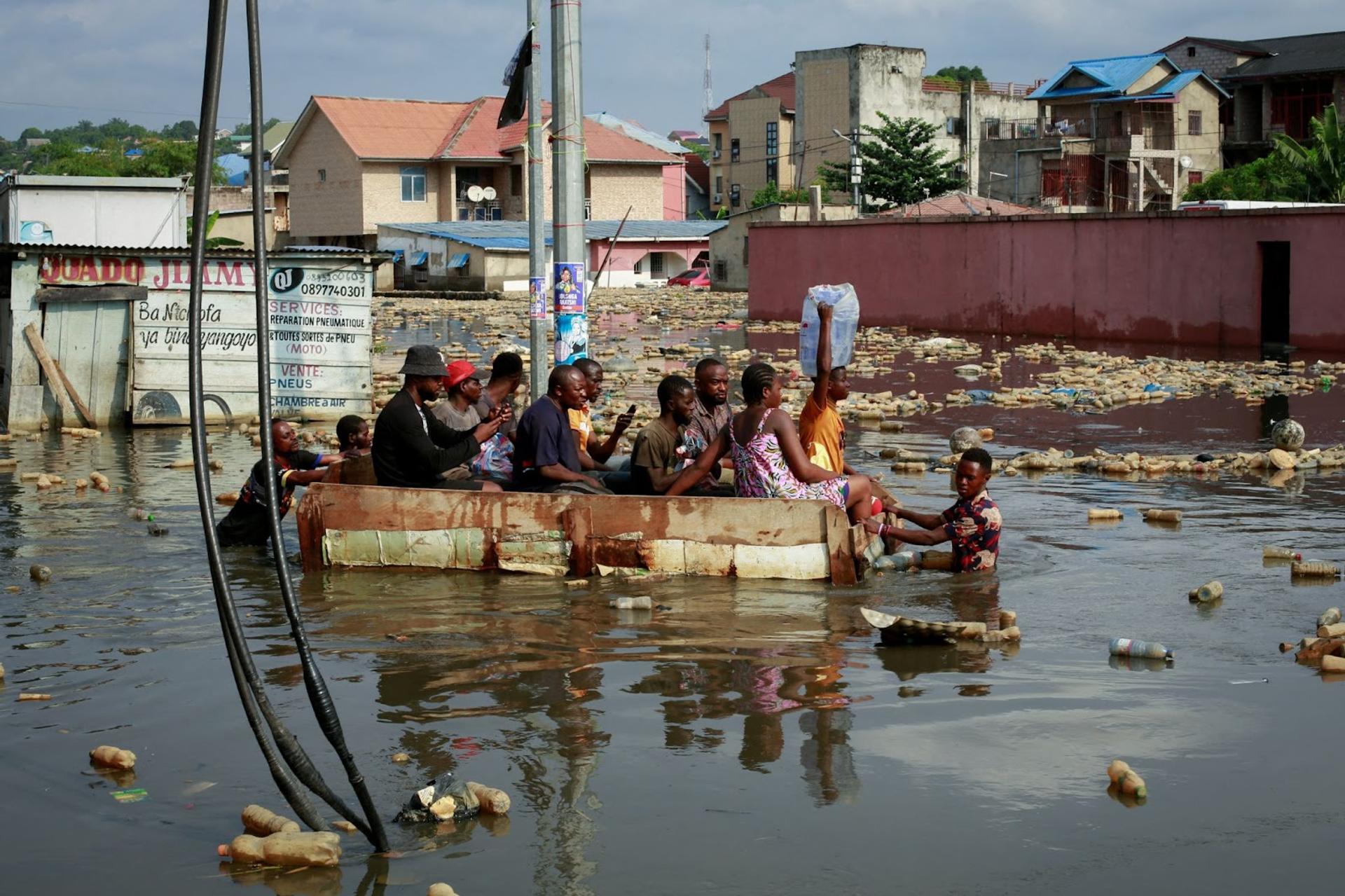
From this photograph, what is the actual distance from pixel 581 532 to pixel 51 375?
29.8 ft

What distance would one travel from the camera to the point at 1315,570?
8.66 meters

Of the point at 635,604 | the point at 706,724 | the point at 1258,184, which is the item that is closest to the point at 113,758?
the point at 706,724

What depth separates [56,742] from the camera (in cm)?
601

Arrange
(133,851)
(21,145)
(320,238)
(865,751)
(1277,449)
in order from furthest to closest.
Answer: (21,145), (320,238), (1277,449), (865,751), (133,851)

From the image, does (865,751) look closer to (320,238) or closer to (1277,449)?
(1277,449)

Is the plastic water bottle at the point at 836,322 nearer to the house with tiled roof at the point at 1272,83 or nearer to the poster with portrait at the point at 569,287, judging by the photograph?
the poster with portrait at the point at 569,287

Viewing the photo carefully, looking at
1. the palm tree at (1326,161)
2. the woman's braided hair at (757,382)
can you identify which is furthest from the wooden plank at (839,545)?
the palm tree at (1326,161)

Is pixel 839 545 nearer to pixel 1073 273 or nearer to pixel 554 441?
pixel 554 441

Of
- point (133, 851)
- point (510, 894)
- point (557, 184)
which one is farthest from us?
point (557, 184)

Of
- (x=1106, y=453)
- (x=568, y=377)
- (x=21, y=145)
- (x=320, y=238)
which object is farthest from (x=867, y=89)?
(x=21, y=145)

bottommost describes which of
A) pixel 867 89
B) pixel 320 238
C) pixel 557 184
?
pixel 557 184

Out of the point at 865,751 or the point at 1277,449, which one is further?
the point at 1277,449

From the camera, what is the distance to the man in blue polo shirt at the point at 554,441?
9227mm

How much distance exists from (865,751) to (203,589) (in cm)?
466
